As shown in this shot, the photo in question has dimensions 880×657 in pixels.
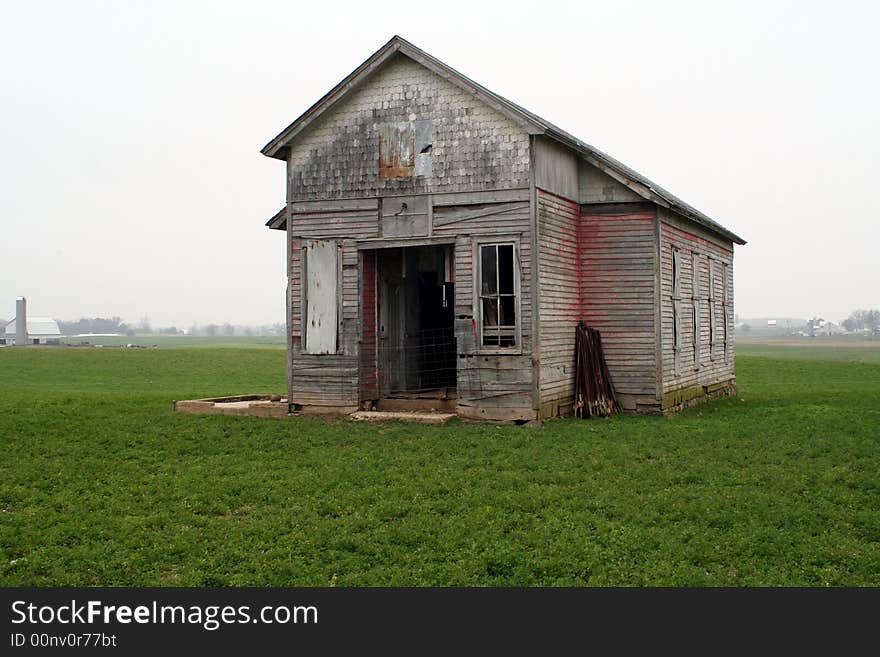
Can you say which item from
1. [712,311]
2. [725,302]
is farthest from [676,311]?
[725,302]

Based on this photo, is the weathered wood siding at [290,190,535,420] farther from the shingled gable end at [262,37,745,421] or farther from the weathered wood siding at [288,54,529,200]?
the weathered wood siding at [288,54,529,200]

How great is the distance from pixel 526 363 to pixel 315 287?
16.8 feet

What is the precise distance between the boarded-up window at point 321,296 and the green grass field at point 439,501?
2.15 metres

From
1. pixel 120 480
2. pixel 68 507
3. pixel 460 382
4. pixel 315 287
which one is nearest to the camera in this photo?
pixel 68 507

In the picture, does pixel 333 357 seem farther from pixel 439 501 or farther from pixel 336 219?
pixel 439 501

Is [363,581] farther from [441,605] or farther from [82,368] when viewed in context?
[82,368]

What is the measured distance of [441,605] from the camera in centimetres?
743

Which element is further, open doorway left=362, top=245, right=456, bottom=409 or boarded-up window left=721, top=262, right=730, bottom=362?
boarded-up window left=721, top=262, right=730, bottom=362

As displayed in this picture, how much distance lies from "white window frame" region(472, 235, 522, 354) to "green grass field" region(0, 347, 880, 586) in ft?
5.80

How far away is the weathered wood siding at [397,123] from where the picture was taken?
18719mm

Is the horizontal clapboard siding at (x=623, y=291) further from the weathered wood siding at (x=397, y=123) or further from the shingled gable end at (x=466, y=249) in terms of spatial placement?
the weathered wood siding at (x=397, y=123)

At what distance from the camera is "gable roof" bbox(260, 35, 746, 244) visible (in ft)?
60.5

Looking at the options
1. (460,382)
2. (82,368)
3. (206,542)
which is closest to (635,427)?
(460,382)

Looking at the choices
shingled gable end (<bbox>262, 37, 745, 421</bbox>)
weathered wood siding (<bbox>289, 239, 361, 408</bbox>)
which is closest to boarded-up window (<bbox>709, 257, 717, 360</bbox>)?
shingled gable end (<bbox>262, 37, 745, 421</bbox>)
